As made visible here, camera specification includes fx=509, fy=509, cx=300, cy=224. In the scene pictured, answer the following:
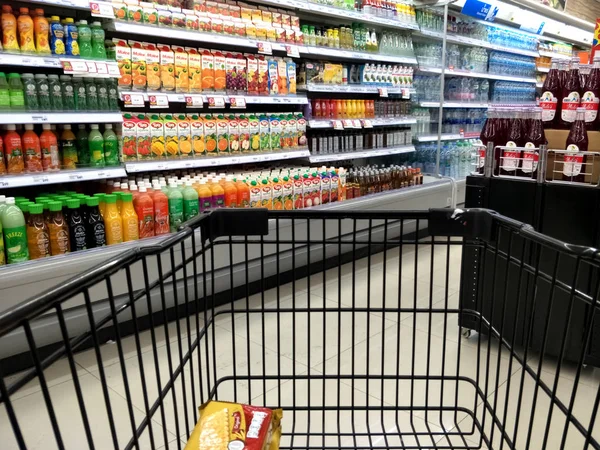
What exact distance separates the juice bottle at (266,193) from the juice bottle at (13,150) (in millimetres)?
1414

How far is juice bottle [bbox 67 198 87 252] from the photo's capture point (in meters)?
2.50

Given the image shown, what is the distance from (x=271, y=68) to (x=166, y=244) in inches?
116

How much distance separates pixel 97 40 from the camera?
8.87ft

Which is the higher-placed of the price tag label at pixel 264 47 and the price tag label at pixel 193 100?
the price tag label at pixel 264 47

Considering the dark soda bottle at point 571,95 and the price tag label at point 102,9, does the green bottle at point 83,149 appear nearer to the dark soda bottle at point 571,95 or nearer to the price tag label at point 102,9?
the price tag label at point 102,9

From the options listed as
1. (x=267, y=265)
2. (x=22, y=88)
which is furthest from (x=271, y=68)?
(x=22, y=88)

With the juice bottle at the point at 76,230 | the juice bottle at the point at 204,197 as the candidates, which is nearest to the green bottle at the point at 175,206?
the juice bottle at the point at 204,197

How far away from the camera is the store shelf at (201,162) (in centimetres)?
293

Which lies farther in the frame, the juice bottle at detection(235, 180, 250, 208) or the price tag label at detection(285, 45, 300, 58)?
the price tag label at detection(285, 45, 300, 58)

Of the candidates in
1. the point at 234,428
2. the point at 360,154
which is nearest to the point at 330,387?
the point at 234,428

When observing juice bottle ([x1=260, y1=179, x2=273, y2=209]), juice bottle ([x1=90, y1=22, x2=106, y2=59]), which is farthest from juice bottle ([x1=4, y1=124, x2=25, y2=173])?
Answer: juice bottle ([x1=260, y1=179, x2=273, y2=209])

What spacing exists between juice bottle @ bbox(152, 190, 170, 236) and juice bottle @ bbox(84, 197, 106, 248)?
32cm

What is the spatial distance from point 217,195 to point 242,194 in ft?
0.64

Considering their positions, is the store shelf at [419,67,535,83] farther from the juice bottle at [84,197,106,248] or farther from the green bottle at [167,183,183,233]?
the juice bottle at [84,197,106,248]
